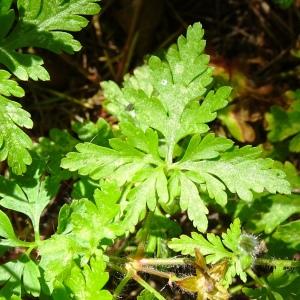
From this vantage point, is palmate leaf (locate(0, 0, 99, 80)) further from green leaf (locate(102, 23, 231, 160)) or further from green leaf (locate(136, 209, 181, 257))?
green leaf (locate(136, 209, 181, 257))

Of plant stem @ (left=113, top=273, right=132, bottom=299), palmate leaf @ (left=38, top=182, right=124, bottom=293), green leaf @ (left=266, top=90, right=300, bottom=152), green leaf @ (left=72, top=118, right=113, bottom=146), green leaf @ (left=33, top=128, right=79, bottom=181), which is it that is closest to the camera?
palmate leaf @ (left=38, top=182, right=124, bottom=293)

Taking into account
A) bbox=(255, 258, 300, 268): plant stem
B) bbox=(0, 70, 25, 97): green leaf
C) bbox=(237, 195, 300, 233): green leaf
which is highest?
bbox=(0, 70, 25, 97): green leaf

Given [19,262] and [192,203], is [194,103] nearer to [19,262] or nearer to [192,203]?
[192,203]

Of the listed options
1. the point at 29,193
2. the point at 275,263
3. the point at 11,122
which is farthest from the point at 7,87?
the point at 275,263

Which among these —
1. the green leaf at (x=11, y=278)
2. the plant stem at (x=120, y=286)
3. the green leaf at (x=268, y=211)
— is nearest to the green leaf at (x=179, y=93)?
the plant stem at (x=120, y=286)

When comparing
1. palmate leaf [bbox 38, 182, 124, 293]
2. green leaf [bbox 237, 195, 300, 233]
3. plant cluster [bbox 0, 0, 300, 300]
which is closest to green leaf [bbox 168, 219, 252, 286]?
plant cluster [bbox 0, 0, 300, 300]

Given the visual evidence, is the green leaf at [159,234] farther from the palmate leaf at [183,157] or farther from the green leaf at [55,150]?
the green leaf at [55,150]
